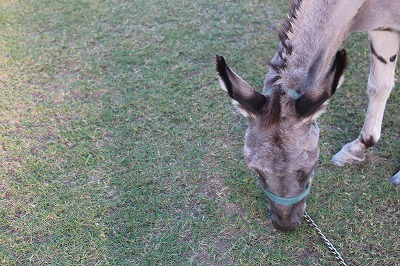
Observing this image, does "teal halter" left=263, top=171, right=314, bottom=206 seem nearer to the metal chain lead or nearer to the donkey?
the donkey

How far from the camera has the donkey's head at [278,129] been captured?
293 cm

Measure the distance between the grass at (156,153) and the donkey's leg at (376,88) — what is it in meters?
0.16

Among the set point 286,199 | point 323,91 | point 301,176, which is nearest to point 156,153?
point 286,199

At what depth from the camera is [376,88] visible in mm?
4238

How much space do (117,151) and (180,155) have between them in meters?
0.70

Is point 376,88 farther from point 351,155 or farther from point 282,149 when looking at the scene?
point 282,149

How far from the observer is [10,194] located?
167 inches

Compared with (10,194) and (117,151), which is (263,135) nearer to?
(117,151)

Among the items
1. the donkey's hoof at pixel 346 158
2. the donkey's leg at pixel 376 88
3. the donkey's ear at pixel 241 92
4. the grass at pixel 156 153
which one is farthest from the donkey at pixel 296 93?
the donkey's hoof at pixel 346 158

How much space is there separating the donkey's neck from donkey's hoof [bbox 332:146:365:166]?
1.34 metres

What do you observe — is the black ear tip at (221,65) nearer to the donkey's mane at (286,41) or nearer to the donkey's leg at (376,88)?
the donkey's mane at (286,41)

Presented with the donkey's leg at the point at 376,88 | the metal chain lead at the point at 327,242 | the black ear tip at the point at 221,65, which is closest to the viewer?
the black ear tip at the point at 221,65

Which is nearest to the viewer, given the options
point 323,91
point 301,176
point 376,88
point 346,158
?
point 323,91

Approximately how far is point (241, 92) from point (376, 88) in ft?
6.42
